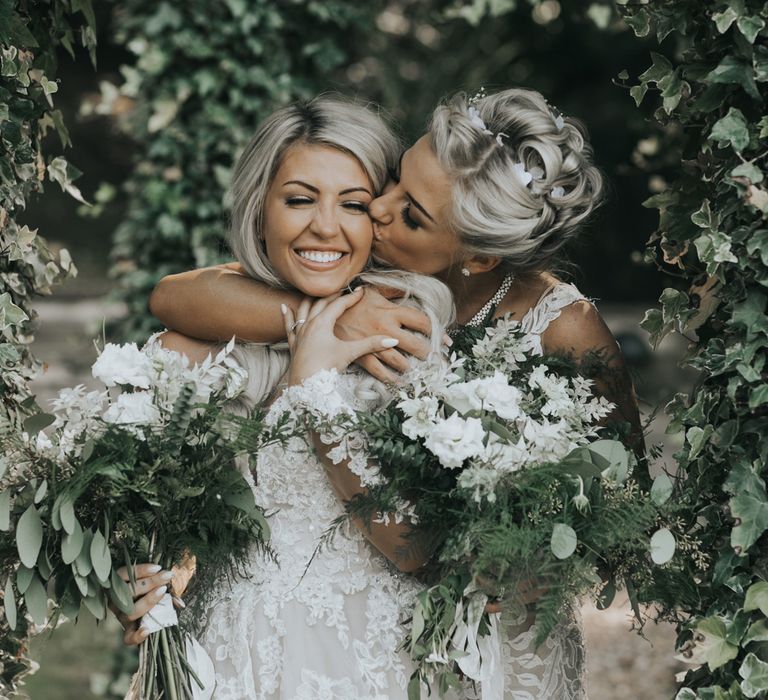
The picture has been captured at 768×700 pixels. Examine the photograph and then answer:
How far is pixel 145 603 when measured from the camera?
243cm

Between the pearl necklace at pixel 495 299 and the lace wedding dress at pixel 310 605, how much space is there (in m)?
0.50

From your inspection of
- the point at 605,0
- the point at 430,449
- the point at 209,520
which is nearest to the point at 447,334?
the point at 430,449

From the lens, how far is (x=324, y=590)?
8.66ft

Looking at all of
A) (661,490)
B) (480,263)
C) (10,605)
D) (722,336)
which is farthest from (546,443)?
(10,605)

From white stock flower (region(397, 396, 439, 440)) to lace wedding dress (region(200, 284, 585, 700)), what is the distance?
0.23 m

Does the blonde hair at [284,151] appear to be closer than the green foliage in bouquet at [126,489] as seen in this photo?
No

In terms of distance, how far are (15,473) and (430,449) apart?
2.85 ft

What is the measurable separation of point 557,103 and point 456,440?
26.5ft

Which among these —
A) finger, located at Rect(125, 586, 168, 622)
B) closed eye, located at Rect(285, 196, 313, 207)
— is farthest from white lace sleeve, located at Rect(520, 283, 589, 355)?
finger, located at Rect(125, 586, 168, 622)

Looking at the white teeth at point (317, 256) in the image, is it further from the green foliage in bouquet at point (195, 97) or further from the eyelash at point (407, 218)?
the green foliage in bouquet at point (195, 97)

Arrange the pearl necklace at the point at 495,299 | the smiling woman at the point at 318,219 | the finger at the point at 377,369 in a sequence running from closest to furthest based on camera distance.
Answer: the finger at the point at 377,369 → the smiling woman at the point at 318,219 → the pearl necklace at the point at 495,299

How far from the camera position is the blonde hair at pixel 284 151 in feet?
9.47

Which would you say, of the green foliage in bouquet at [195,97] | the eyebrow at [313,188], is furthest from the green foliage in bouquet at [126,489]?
the green foliage in bouquet at [195,97]

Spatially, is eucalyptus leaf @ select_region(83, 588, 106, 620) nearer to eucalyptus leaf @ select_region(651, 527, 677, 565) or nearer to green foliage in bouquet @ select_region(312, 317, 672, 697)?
green foliage in bouquet @ select_region(312, 317, 672, 697)
